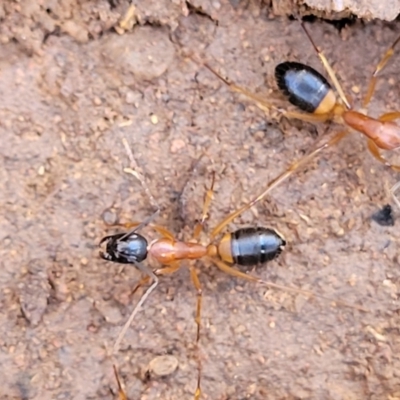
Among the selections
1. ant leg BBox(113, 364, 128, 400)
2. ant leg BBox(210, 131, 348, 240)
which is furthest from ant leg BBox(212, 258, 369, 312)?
ant leg BBox(113, 364, 128, 400)

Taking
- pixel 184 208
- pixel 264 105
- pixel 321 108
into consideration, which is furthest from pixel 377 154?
pixel 184 208

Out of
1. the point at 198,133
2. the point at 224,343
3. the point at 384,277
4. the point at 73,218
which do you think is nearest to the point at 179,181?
the point at 198,133

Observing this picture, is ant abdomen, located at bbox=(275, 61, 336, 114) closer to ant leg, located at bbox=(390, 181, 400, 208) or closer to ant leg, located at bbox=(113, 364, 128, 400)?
ant leg, located at bbox=(390, 181, 400, 208)

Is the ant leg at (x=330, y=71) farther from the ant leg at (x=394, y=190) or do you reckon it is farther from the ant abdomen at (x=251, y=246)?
the ant abdomen at (x=251, y=246)

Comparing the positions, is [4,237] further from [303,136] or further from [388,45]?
[388,45]

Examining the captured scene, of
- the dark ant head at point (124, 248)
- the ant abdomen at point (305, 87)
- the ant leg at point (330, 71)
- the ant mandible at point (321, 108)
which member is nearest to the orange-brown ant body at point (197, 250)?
the dark ant head at point (124, 248)

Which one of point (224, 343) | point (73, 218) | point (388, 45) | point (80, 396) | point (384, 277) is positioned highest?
point (388, 45)

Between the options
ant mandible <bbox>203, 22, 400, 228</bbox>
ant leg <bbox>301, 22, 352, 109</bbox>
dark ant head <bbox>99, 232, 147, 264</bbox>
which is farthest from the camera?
ant leg <bbox>301, 22, 352, 109</bbox>
